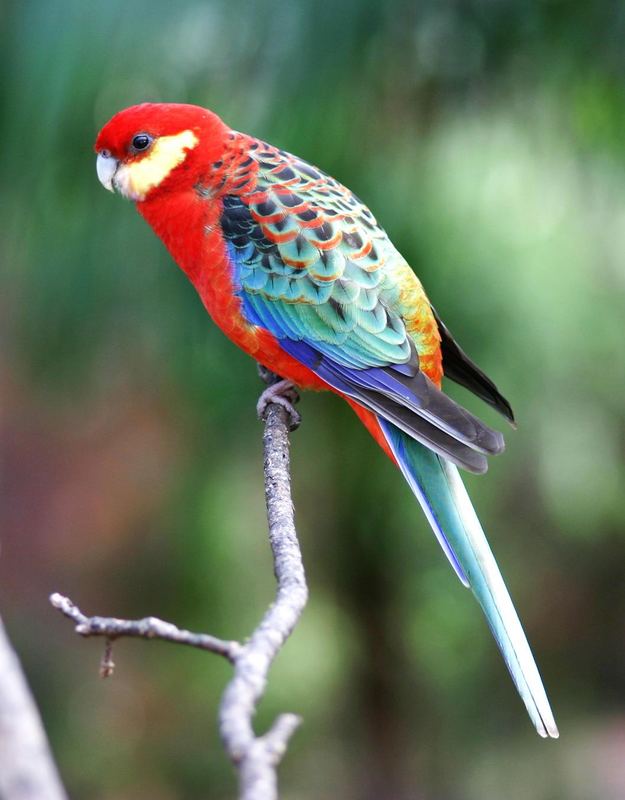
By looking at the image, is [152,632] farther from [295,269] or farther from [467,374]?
[467,374]

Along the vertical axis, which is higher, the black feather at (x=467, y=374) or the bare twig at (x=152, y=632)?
the bare twig at (x=152, y=632)

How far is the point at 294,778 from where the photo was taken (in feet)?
12.5

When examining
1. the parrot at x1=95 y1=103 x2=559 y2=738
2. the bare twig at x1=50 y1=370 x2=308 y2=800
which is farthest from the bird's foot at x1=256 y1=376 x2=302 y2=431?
the bare twig at x1=50 y1=370 x2=308 y2=800

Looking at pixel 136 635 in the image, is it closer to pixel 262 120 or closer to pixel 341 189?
pixel 341 189

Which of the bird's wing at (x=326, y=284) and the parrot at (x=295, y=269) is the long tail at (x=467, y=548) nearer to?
the parrot at (x=295, y=269)

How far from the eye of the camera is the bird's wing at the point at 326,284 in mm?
2029

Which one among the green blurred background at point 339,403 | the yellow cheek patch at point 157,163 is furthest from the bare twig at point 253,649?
the green blurred background at point 339,403

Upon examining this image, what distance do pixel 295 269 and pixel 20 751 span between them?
A: 5.36 feet

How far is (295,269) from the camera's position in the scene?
2.07m

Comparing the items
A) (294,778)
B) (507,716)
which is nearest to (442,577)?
(507,716)

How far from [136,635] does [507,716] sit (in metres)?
3.21

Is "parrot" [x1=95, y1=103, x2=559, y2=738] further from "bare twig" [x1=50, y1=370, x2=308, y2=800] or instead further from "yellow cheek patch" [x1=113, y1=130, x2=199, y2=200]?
"bare twig" [x1=50, y1=370, x2=308, y2=800]

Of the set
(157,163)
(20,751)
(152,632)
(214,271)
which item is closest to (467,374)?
(214,271)

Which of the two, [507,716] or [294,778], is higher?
[507,716]
